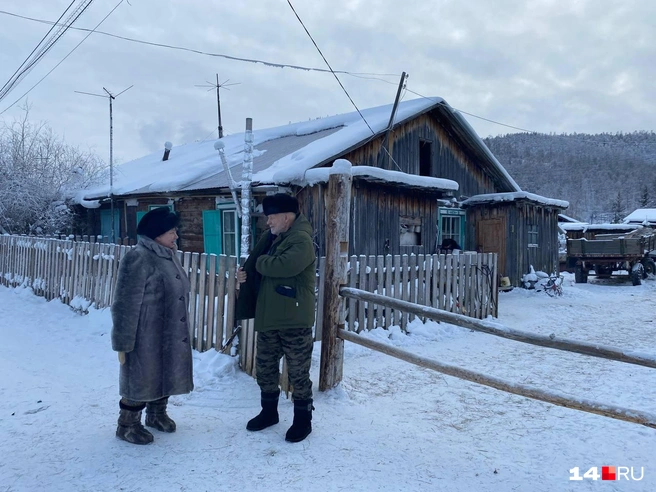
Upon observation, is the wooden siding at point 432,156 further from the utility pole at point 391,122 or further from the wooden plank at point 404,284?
the wooden plank at point 404,284

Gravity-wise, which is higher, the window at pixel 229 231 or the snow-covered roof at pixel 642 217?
the snow-covered roof at pixel 642 217

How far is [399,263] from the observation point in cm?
709

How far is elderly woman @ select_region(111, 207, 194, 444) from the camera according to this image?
10.7ft

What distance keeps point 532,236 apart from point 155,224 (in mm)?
13433

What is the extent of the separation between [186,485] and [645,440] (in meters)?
3.50

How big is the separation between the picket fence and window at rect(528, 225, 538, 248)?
643 centimetres

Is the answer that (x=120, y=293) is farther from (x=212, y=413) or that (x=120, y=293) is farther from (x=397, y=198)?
(x=397, y=198)

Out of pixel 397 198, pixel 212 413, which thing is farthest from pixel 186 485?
pixel 397 198

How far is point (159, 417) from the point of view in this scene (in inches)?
139

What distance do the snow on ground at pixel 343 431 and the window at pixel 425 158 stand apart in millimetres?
8333

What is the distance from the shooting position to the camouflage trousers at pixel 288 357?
346 centimetres

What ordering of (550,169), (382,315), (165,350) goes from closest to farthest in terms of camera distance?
(165,350)
(382,315)
(550,169)

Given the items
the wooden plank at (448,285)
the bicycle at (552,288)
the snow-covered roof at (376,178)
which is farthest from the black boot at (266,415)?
the bicycle at (552,288)

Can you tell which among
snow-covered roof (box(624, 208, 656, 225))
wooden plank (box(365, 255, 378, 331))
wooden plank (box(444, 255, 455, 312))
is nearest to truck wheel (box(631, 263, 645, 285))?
wooden plank (box(444, 255, 455, 312))
